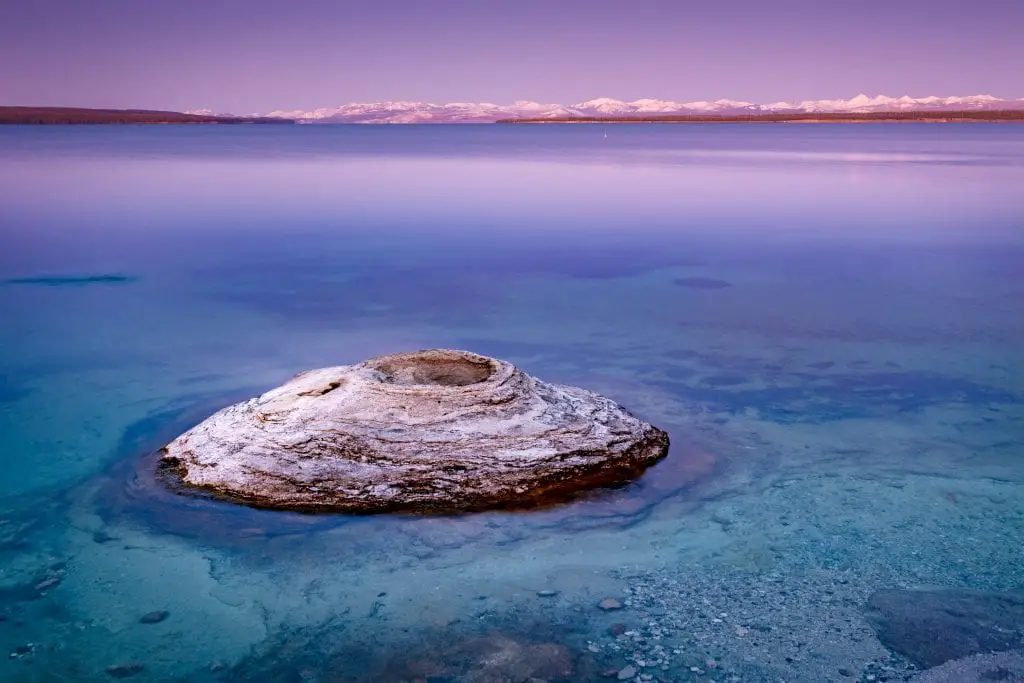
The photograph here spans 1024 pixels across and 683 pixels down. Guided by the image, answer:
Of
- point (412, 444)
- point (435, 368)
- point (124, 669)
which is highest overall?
point (435, 368)

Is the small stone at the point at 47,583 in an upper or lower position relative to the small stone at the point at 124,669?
upper

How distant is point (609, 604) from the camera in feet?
17.6

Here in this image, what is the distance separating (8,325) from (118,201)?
16.9m

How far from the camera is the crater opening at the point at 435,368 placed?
26.2 ft

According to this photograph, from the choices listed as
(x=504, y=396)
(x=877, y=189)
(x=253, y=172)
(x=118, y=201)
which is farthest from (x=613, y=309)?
(x=253, y=172)

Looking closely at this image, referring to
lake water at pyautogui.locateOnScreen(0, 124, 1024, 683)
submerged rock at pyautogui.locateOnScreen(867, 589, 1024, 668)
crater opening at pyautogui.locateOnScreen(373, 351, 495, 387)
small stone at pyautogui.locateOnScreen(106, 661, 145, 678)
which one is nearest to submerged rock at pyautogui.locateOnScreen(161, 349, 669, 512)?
crater opening at pyautogui.locateOnScreen(373, 351, 495, 387)

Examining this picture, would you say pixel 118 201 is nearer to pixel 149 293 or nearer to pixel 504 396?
pixel 149 293

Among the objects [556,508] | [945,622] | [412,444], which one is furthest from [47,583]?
[945,622]

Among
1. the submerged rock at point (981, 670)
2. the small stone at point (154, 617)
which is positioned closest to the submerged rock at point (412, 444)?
the small stone at point (154, 617)

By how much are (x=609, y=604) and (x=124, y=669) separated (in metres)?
2.71

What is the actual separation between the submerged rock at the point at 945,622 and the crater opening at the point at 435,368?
3796 millimetres

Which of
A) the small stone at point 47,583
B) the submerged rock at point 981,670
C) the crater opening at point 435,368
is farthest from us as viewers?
the crater opening at point 435,368

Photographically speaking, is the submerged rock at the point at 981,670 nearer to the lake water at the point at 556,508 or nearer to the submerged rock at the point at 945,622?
the submerged rock at the point at 945,622

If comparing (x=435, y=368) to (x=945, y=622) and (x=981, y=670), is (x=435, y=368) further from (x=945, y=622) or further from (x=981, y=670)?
(x=981, y=670)
